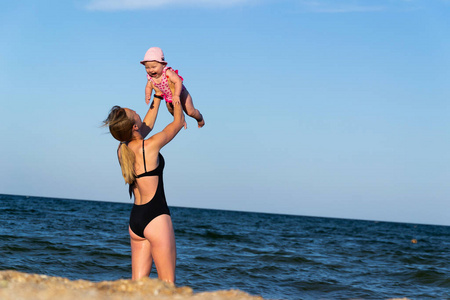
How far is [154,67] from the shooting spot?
4246 millimetres

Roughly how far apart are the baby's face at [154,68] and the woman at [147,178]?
459 mm

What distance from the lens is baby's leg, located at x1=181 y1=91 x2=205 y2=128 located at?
4391mm

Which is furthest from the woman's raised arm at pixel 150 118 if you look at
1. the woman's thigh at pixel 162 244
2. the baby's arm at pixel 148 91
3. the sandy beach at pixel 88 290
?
the sandy beach at pixel 88 290

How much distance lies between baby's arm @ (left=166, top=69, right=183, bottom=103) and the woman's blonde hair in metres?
0.46

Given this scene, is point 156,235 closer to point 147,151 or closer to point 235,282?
point 147,151

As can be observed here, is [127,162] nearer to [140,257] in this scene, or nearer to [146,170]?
[146,170]

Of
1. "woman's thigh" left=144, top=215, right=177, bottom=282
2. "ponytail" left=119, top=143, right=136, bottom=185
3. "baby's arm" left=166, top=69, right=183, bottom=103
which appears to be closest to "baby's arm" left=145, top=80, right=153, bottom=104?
"baby's arm" left=166, top=69, right=183, bottom=103

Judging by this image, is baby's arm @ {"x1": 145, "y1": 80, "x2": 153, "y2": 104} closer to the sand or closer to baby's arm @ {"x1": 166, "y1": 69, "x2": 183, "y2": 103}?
baby's arm @ {"x1": 166, "y1": 69, "x2": 183, "y2": 103}

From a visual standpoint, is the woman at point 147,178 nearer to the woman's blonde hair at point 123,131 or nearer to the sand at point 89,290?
the woman's blonde hair at point 123,131

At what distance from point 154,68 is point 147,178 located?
1035mm

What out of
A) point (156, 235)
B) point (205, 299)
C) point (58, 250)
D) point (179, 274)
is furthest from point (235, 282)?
point (205, 299)

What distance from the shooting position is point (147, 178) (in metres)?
3.90

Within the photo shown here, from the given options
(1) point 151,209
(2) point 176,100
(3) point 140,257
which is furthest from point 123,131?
(3) point 140,257

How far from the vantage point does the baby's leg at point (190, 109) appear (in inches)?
173
